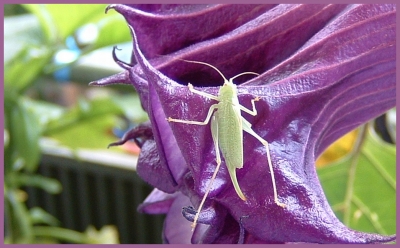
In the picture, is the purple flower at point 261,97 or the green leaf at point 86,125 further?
the green leaf at point 86,125

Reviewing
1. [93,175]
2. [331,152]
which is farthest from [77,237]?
[331,152]

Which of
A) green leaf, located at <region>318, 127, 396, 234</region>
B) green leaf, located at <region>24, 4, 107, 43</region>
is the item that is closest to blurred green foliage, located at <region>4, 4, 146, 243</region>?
green leaf, located at <region>24, 4, 107, 43</region>

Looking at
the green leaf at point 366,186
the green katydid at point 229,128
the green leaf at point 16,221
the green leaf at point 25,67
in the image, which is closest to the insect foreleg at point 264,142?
the green katydid at point 229,128

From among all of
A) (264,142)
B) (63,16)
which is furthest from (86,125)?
(264,142)

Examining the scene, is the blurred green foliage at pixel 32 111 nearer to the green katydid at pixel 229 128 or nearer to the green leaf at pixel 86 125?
the green leaf at pixel 86 125

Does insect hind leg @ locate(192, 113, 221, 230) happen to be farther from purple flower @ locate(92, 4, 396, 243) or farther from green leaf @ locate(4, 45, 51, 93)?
green leaf @ locate(4, 45, 51, 93)

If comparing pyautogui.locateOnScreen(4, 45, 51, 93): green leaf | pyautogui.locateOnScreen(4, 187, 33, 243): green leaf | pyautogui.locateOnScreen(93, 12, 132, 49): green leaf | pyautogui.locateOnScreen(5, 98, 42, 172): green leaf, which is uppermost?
pyautogui.locateOnScreen(93, 12, 132, 49): green leaf

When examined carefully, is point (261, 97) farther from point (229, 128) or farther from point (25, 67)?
point (25, 67)
